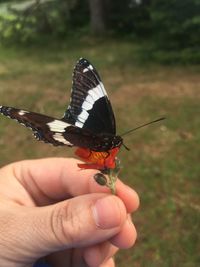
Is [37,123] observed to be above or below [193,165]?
above

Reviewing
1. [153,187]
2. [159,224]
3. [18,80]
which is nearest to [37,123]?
[159,224]

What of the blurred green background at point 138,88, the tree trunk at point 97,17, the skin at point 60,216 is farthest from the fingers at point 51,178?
the tree trunk at point 97,17

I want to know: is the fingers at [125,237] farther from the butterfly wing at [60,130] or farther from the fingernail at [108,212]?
the butterfly wing at [60,130]

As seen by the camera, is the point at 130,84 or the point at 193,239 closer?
the point at 193,239

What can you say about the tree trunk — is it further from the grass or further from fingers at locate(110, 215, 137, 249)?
fingers at locate(110, 215, 137, 249)

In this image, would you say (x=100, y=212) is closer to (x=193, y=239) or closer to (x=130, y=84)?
(x=193, y=239)

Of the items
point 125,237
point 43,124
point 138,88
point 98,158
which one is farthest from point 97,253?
point 138,88
